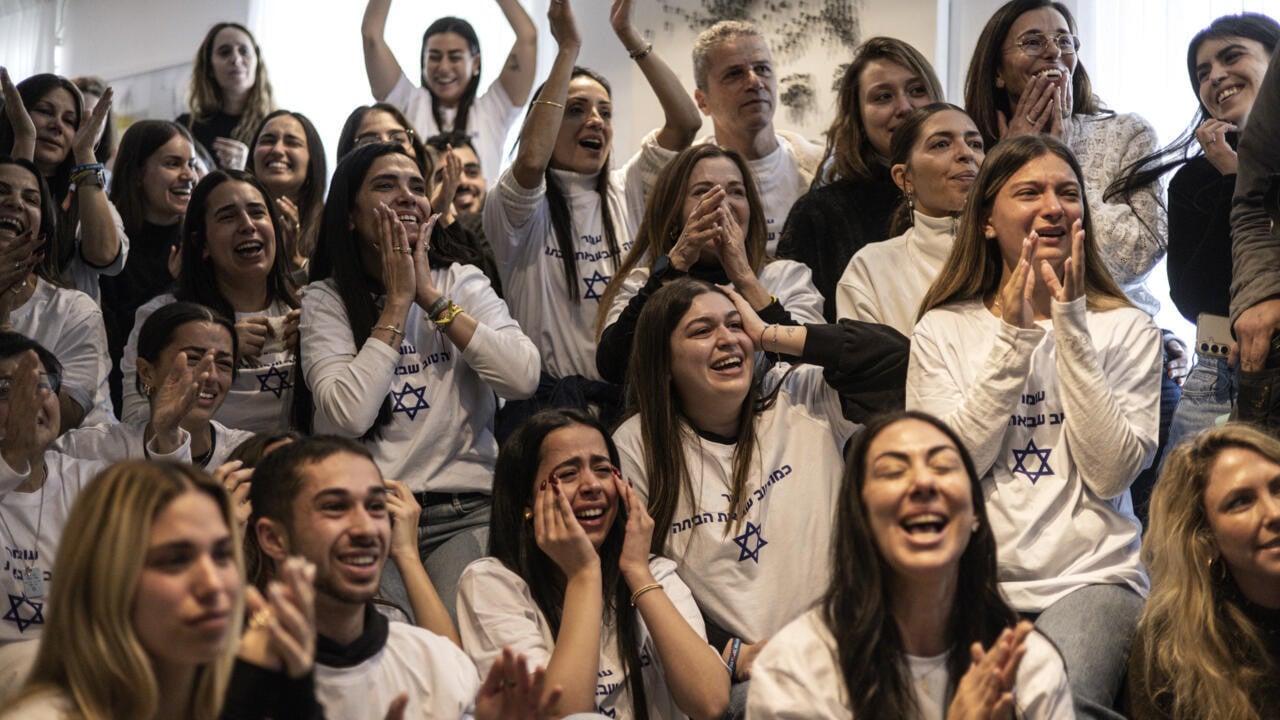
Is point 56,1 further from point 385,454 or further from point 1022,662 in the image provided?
point 1022,662

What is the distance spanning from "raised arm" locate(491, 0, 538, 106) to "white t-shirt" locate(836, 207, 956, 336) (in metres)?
2.11

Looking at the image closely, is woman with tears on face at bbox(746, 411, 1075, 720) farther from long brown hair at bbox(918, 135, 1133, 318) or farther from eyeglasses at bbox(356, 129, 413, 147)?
eyeglasses at bbox(356, 129, 413, 147)

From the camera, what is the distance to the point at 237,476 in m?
2.87

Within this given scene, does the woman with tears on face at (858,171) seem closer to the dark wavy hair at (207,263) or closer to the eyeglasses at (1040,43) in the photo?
the eyeglasses at (1040,43)

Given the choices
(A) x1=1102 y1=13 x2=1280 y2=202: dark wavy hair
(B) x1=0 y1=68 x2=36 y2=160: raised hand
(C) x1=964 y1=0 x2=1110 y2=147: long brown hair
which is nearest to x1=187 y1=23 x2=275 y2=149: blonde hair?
(B) x1=0 y1=68 x2=36 y2=160: raised hand

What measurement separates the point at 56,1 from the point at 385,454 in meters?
6.25

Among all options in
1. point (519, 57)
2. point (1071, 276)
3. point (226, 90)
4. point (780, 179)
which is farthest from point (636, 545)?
point (226, 90)

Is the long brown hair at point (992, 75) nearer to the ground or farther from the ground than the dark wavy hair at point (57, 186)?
farther from the ground

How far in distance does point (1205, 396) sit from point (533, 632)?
1.76m

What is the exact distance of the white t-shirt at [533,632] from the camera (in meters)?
2.77

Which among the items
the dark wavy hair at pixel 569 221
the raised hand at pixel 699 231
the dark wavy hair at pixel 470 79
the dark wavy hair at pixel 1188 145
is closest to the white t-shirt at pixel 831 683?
the raised hand at pixel 699 231

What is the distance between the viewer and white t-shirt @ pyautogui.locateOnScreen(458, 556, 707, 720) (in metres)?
2.77

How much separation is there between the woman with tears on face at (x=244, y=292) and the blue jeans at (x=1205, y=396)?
2.23 meters

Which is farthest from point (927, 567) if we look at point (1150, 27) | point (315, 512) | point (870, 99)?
point (1150, 27)
